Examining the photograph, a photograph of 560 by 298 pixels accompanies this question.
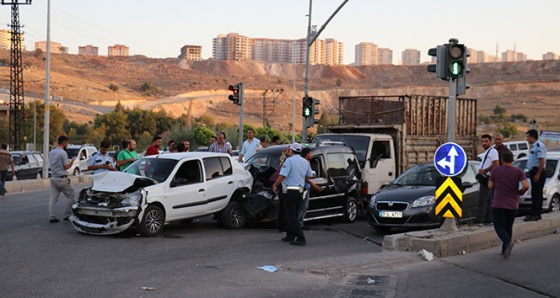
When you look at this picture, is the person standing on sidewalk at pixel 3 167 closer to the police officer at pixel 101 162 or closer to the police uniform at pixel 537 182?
the police officer at pixel 101 162

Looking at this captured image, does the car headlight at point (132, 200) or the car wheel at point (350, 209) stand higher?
the car headlight at point (132, 200)

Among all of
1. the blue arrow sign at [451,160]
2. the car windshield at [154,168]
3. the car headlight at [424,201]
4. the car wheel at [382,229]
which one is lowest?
the car wheel at [382,229]

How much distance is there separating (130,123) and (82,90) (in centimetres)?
4512

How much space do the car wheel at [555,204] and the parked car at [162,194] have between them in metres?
7.98

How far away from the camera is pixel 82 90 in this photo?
124 metres

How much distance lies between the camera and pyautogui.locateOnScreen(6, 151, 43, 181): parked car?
35.3m

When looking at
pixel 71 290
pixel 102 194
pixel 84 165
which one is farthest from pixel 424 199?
pixel 84 165

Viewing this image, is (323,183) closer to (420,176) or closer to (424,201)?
(420,176)

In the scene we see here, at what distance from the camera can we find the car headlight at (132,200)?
13.2 metres

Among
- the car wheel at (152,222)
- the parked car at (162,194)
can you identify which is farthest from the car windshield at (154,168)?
the car wheel at (152,222)

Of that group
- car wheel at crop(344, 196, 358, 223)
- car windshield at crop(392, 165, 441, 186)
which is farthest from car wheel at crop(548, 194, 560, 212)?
car wheel at crop(344, 196, 358, 223)

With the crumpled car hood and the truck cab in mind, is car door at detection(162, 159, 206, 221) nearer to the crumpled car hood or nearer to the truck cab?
the crumpled car hood

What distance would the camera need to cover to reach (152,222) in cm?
1357

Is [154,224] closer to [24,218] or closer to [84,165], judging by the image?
[24,218]
